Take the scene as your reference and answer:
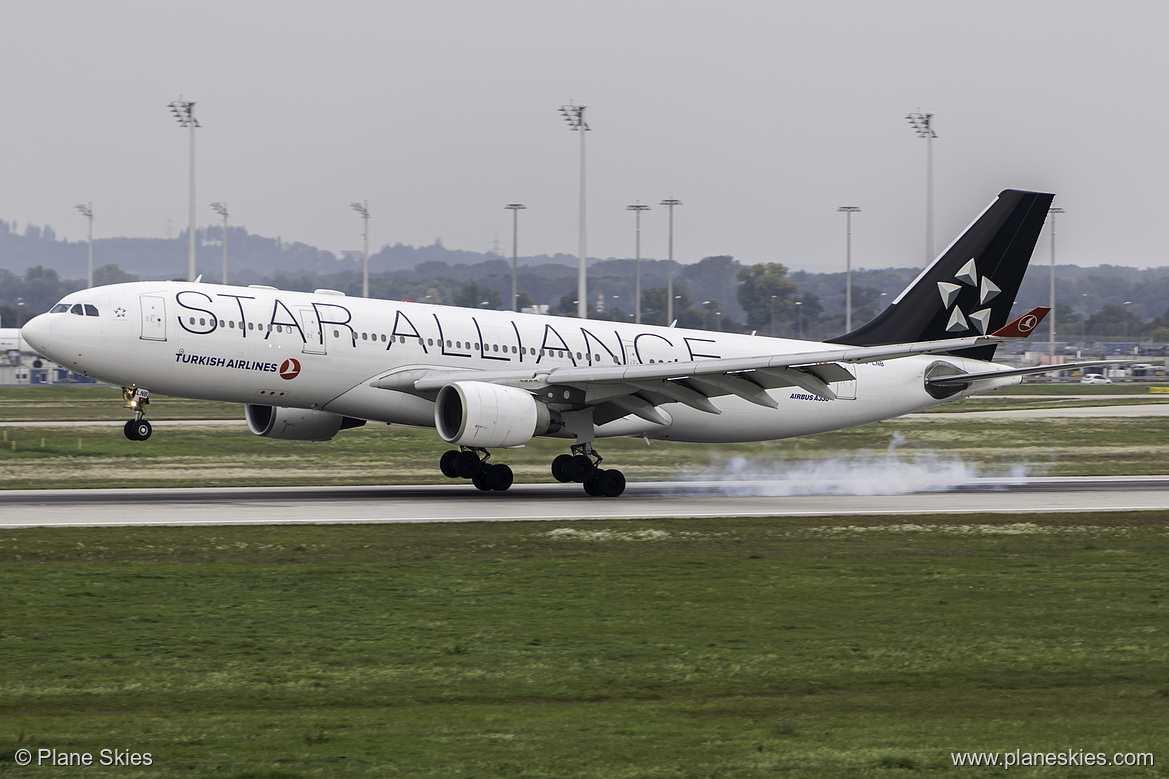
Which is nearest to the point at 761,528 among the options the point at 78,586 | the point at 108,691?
the point at 78,586

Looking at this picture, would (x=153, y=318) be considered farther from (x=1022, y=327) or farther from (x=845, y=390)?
(x=1022, y=327)

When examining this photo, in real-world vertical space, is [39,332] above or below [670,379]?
above

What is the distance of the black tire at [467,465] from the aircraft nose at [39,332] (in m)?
10.2

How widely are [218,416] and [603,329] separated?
128ft

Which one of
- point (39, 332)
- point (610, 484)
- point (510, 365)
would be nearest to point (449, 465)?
point (510, 365)

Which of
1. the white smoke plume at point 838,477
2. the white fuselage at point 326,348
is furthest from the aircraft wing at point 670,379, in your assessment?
the white smoke plume at point 838,477

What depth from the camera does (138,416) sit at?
2916 centimetres

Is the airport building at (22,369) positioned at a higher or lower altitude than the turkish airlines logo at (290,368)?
higher

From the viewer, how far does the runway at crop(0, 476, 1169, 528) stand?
2634 centimetres

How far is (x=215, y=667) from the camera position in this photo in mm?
13047

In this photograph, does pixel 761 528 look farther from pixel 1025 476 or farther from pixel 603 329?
pixel 1025 476

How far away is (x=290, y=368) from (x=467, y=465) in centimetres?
535

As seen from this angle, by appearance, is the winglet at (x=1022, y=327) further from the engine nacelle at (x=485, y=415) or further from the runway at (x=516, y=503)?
the engine nacelle at (x=485, y=415)

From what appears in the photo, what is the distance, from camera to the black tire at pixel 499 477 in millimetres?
A: 33219
